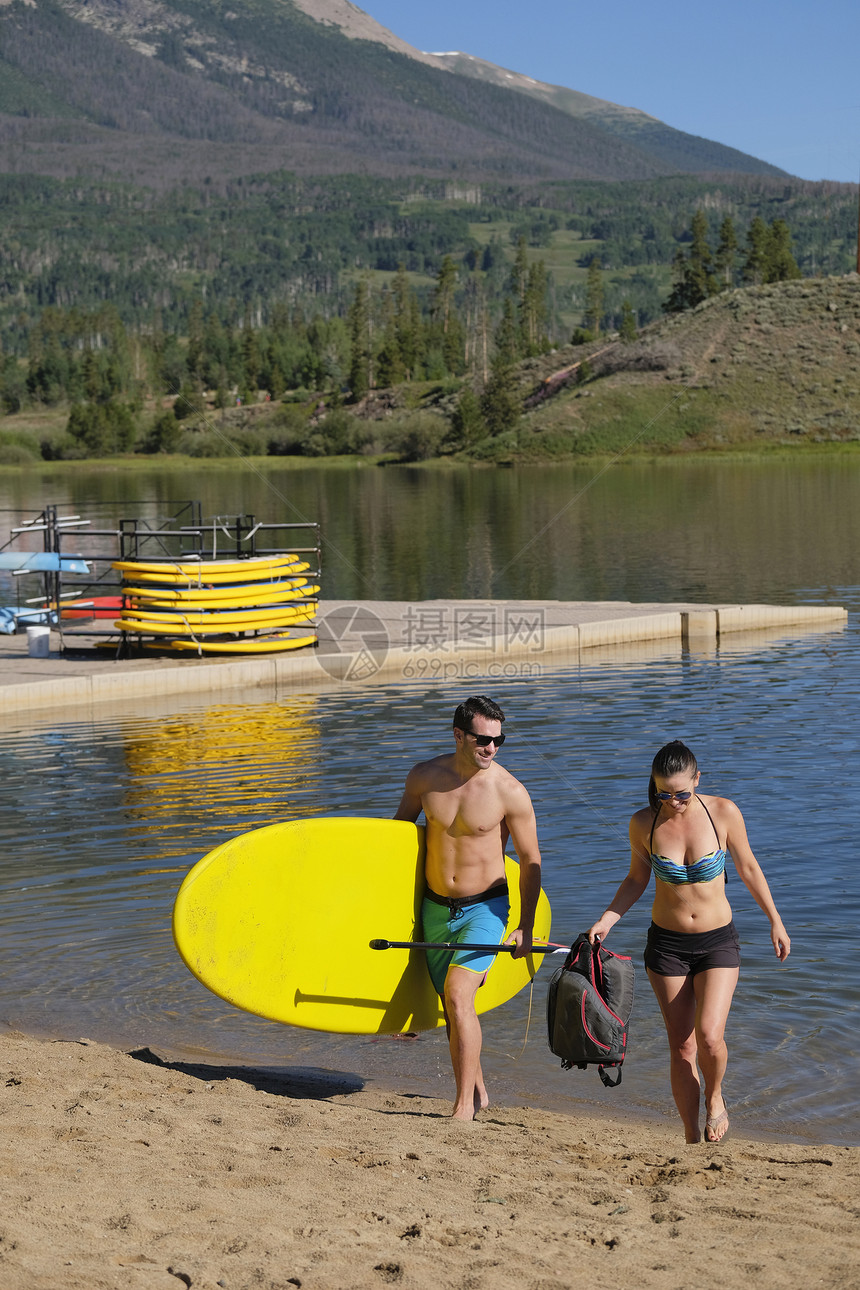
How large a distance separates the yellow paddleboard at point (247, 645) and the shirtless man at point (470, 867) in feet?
44.2

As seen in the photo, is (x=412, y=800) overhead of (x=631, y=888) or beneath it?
overhead

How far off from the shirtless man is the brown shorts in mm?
759

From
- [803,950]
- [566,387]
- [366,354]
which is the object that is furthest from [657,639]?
[366,354]

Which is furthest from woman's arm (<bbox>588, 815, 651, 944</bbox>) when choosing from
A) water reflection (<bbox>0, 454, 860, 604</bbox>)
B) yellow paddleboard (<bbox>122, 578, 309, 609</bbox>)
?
water reflection (<bbox>0, 454, 860, 604</bbox>)

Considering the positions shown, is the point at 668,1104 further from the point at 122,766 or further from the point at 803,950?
the point at 122,766

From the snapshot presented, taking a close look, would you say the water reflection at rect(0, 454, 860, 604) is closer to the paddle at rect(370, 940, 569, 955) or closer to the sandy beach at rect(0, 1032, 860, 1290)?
the paddle at rect(370, 940, 569, 955)

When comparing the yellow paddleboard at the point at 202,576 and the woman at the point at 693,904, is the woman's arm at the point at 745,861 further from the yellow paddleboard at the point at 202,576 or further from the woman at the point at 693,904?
the yellow paddleboard at the point at 202,576

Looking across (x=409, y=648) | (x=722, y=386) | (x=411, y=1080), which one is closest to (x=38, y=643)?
(x=409, y=648)

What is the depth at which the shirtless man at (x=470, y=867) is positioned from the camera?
23.2 ft

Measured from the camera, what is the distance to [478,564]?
125 ft

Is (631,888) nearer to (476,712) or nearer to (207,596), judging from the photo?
(476,712)

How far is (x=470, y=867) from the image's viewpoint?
23.7 ft

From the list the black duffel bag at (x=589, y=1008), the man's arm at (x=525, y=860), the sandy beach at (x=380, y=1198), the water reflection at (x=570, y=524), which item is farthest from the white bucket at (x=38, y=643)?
the black duffel bag at (x=589, y=1008)

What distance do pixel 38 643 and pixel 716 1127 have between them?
1593 cm
